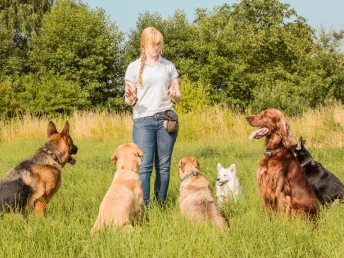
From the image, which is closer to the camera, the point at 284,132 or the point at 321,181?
the point at 284,132

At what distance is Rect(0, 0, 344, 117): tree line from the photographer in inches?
1344

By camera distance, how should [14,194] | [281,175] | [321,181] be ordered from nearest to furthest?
[281,175]
[14,194]
[321,181]

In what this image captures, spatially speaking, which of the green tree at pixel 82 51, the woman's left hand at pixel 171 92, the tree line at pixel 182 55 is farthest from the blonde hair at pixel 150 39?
the green tree at pixel 82 51

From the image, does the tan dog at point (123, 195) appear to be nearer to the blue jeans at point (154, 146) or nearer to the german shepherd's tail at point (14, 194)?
the blue jeans at point (154, 146)

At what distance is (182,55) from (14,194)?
35.2m

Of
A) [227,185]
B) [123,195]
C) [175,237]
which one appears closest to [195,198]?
[123,195]

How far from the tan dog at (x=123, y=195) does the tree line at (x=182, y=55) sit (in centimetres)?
2636

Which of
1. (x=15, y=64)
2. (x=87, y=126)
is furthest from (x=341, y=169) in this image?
(x=15, y=64)

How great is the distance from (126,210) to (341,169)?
564 centimetres

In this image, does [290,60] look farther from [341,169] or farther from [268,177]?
[268,177]

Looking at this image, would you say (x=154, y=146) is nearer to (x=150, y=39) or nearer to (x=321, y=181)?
(x=150, y=39)

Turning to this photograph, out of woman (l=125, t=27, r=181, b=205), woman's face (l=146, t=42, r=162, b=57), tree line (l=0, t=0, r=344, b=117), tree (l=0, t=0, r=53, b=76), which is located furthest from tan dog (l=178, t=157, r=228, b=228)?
tree (l=0, t=0, r=53, b=76)

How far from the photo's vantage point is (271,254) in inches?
153

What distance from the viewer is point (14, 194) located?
5.53 meters
